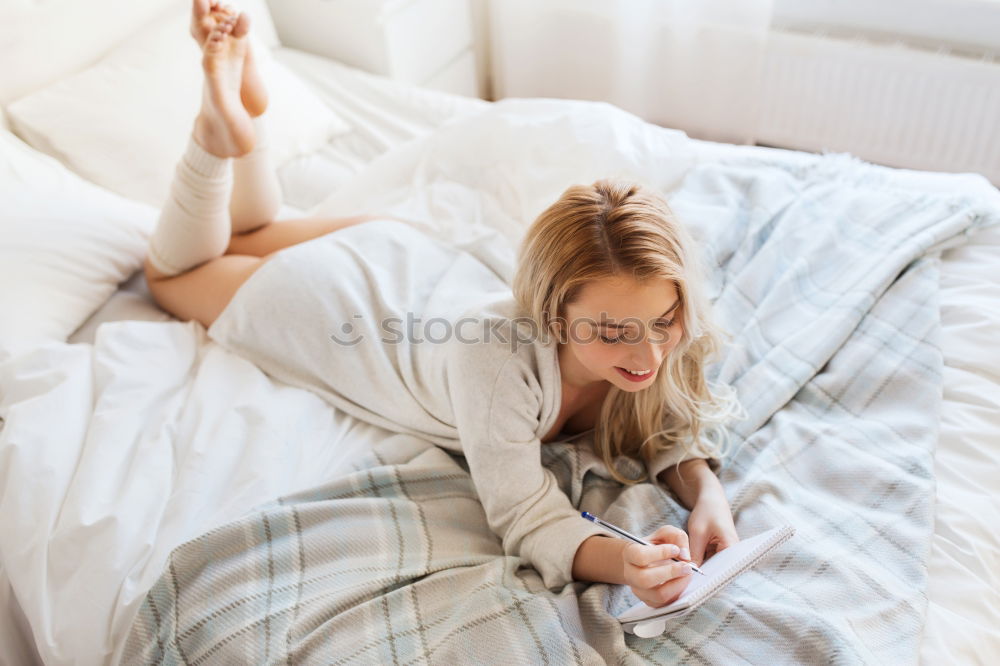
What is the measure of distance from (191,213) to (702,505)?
88 centimetres

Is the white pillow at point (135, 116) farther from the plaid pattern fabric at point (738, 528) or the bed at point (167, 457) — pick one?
the plaid pattern fabric at point (738, 528)

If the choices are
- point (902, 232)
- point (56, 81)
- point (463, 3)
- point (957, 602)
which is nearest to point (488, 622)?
point (957, 602)

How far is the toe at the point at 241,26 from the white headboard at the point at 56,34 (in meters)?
0.51

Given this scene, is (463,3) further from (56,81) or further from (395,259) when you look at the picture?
(395,259)

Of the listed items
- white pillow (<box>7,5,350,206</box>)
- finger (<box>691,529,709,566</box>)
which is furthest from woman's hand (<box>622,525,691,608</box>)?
white pillow (<box>7,5,350,206</box>)

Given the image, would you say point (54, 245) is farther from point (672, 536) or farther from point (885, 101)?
point (885, 101)

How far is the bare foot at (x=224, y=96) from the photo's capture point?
1299mm

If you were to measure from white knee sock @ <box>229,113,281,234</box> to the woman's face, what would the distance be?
2.39ft

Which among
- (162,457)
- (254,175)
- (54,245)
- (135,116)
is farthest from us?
(135,116)

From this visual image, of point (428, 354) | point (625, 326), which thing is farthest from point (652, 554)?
point (428, 354)

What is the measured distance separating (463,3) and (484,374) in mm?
1623

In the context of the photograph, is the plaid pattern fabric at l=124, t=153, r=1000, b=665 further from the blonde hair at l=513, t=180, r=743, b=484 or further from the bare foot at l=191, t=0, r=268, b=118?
the bare foot at l=191, t=0, r=268, b=118

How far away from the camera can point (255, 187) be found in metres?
1.43

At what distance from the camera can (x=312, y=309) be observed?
3.92ft
